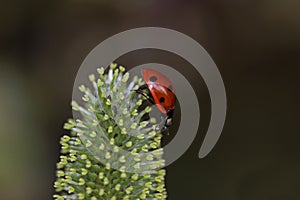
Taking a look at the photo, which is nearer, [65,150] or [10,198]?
[65,150]

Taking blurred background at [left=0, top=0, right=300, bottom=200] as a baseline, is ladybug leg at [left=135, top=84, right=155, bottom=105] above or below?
below

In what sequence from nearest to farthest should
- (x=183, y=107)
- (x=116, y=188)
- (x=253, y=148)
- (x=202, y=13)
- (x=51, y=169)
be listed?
(x=116, y=188), (x=183, y=107), (x=51, y=169), (x=253, y=148), (x=202, y=13)

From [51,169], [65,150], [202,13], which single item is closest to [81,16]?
[202,13]

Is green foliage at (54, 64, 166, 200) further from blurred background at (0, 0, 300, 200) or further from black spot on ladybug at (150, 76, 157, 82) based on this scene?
blurred background at (0, 0, 300, 200)

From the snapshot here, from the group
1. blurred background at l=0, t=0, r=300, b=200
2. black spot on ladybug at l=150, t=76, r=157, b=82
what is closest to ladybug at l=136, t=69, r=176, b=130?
black spot on ladybug at l=150, t=76, r=157, b=82

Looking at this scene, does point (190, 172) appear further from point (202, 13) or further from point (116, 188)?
point (116, 188)

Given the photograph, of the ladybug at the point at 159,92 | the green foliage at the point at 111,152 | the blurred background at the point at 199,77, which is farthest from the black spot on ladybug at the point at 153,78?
the blurred background at the point at 199,77

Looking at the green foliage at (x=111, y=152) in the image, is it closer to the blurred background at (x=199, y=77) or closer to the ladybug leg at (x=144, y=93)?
the ladybug leg at (x=144, y=93)
